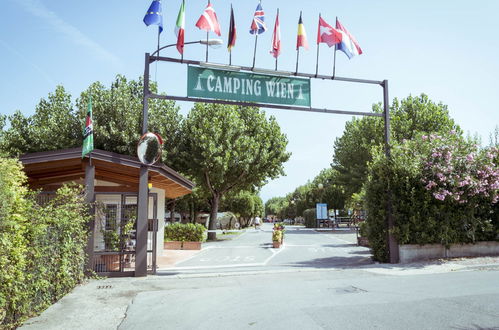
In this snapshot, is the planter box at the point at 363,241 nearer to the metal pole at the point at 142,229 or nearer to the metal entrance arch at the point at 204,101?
the metal entrance arch at the point at 204,101

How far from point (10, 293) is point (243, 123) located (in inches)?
928

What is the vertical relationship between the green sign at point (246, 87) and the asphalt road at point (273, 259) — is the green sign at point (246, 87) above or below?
above

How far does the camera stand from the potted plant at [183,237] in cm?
2131

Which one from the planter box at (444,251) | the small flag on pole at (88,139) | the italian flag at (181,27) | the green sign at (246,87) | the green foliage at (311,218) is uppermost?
the italian flag at (181,27)

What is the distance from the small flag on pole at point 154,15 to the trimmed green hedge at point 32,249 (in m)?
4.87

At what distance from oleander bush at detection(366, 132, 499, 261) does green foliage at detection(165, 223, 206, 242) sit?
37.3ft

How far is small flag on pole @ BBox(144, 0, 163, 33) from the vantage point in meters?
10.1

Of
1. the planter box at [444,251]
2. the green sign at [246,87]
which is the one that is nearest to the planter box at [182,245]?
the planter box at [444,251]

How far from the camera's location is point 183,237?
21.7m

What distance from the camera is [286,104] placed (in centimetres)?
1145

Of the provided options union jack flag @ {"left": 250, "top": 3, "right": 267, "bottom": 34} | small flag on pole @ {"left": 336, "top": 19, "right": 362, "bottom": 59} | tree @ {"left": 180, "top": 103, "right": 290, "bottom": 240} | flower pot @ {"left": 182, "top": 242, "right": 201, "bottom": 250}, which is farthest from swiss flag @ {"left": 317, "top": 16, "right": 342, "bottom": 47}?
tree @ {"left": 180, "top": 103, "right": 290, "bottom": 240}

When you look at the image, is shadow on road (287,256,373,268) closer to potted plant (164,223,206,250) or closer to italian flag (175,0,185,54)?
italian flag (175,0,185,54)

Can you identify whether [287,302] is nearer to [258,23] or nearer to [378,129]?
[258,23]

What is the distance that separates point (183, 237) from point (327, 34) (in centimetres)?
1410
